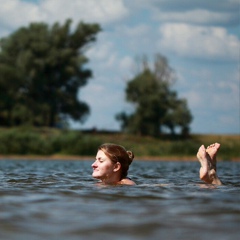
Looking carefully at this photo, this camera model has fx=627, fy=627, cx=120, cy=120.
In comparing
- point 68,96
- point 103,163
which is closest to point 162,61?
point 68,96

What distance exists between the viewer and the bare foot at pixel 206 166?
926 cm

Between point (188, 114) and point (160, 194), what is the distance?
64450 millimetres

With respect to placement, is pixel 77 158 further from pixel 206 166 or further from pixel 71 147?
pixel 206 166

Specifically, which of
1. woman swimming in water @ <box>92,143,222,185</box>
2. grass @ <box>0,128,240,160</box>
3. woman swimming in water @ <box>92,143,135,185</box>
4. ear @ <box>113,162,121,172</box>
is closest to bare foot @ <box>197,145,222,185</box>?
woman swimming in water @ <box>92,143,222,185</box>

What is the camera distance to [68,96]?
2660 inches

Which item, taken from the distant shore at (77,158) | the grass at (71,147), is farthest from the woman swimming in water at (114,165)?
the grass at (71,147)

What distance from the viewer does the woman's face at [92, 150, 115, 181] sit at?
32.6 ft

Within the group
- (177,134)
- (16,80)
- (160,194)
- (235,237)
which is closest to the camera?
(235,237)

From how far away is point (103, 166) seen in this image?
32.8ft

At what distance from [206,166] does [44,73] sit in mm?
58976

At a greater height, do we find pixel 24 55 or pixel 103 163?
pixel 24 55

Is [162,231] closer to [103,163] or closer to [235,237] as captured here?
Result: [235,237]

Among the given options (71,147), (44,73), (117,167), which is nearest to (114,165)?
(117,167)

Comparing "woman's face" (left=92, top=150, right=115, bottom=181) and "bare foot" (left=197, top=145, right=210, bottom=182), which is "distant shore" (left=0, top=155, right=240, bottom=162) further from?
"bare foot" (left=197, top=145, right=210, bottom=182)
